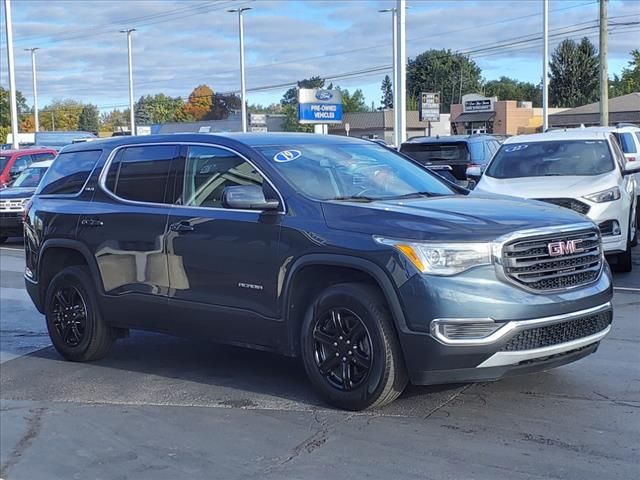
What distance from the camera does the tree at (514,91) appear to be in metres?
108

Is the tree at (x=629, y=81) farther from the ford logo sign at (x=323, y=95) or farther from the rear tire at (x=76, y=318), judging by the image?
the rear tire at (x=76, y=318)

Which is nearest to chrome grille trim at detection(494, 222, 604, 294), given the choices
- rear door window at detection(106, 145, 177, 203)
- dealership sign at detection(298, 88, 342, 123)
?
rear door window at detection(106, 145, 177, 203)

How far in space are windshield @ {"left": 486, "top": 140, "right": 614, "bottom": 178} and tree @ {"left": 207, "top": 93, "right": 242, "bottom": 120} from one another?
111 metres

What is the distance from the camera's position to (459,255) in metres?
4.98

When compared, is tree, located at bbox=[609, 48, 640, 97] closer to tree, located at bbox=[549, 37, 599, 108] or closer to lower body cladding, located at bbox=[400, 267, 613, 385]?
tree, located at bbox=[549, 37, 599, 108]

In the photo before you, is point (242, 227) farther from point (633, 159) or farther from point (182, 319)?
point (633, 159)

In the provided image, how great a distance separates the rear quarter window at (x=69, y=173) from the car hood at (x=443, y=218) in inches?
109

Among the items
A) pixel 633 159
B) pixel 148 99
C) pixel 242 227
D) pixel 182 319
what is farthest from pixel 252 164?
pixel 148 99

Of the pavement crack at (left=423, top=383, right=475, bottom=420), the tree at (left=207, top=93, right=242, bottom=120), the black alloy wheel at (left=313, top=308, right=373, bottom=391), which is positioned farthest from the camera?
the tree at (left=207, top=93, right=242, bottom=120)

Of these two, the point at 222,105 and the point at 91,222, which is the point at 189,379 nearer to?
the point at 91,222

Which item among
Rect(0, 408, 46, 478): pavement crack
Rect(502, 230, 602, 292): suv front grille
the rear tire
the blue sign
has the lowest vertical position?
Rect(0, 408, 46, 478): pavement crack

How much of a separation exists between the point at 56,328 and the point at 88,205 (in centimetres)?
118

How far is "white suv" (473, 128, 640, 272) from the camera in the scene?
10.4 m

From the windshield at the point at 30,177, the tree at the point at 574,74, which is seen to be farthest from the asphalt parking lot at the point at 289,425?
the tree at the point at 574,74
